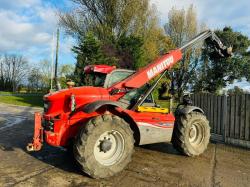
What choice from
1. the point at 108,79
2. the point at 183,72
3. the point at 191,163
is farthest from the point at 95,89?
the point at 183,72

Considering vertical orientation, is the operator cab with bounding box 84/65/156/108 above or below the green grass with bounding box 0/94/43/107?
above

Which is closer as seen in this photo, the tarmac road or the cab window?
the tarmac road

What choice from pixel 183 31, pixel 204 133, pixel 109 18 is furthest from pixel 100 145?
pixel 183 31

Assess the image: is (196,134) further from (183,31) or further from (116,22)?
(183,31)

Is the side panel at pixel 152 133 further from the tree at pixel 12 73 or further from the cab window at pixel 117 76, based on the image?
the tree at pixel 12 73

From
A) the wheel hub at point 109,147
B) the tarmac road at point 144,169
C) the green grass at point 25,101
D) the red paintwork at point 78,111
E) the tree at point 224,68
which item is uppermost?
the tree at point 224,68

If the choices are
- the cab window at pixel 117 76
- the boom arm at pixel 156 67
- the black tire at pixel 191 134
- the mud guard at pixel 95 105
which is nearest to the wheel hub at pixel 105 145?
the mud guard at pixel 95 105

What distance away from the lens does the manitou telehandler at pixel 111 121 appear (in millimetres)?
5609

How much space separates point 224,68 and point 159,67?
29.9 meters

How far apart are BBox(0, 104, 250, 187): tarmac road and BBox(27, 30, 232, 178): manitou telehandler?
353 mm

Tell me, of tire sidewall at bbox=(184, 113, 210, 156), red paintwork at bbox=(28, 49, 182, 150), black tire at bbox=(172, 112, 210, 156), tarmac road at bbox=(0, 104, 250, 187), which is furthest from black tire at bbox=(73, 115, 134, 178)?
tire sidewall at bbox=(184, 113, 210, 156)

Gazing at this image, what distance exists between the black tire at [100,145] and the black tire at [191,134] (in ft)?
5.66

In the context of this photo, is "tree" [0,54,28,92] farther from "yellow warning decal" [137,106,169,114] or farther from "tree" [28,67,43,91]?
"yellow warning decal" [137,106,169,114]

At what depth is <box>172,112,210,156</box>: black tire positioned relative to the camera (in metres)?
7.18
